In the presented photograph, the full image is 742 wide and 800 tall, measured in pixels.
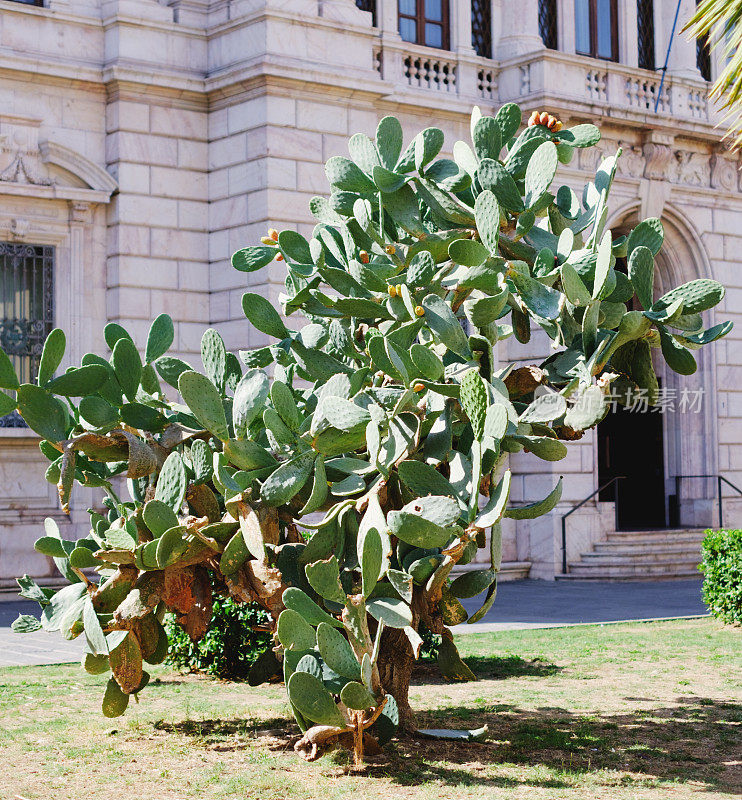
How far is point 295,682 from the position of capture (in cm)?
517

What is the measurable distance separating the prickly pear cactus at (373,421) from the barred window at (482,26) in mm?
13966

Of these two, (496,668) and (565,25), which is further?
(565,25)

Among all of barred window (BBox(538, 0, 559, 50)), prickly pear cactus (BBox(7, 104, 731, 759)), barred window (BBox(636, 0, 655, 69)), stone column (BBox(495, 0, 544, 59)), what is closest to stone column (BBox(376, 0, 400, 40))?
stone column (BBox(495, 0, 544, 59))

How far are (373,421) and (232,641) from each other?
3966 mm

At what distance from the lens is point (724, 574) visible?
11.9 m

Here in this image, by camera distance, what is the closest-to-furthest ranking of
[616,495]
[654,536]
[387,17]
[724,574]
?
[724,574] → [387,17] → [654,536] → [616,495]

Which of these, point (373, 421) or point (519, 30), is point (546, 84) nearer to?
point (519, 30)

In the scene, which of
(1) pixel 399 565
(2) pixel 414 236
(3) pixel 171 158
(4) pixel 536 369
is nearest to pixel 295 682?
(1) pixel 399 565

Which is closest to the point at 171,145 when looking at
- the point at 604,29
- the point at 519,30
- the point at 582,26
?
the point at 519,30

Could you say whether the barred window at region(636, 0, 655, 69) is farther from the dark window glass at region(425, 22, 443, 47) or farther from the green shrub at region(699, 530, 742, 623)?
the green shrub at region(699, 530, 742, 623)

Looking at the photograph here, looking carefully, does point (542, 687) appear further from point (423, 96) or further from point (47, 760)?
point (423, 96)

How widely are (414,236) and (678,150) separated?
15.8m

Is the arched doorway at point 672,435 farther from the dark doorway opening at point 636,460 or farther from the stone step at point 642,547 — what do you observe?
the stone step at point 642,547

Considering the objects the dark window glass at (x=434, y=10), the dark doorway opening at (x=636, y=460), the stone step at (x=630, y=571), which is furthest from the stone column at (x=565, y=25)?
the stone step at (x=630, y=571)
